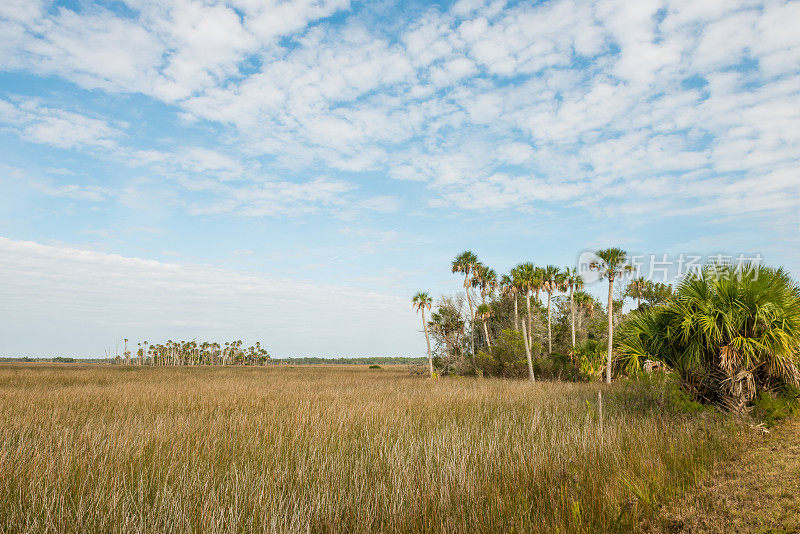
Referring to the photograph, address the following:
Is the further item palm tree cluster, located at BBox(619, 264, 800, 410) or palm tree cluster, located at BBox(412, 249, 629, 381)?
palm tree cluster, located at BBox(412, 249, 629, 381)

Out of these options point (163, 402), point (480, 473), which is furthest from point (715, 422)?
point (163, 402)

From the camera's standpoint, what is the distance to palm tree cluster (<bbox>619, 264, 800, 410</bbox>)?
8797mm

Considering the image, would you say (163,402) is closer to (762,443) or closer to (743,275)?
(762,443)

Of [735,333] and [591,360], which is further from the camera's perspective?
[591,360]

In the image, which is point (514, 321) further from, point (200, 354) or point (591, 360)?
point (200, 354)

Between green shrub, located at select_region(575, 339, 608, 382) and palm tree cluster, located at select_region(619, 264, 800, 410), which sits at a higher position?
palm tree cluster, located at select_region(619, 264, 800, 410)

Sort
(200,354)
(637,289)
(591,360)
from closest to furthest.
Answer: (591,360)
(637,289)
(200,354)

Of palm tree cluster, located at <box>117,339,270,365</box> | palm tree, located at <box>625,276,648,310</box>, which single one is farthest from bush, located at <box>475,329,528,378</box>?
palm tree cluster, located at <box>117,339,270,365</box>

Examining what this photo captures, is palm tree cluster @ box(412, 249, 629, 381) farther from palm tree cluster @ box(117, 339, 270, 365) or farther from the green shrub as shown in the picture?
palm tree cluster @ box(117, 339, 270, 365)

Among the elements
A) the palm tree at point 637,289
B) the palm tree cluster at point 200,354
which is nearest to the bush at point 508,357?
the palm tree at point 637,289

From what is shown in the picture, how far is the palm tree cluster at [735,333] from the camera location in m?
8.80

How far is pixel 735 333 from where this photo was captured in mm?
9117

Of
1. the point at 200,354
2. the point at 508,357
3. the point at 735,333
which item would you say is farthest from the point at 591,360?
the point at 200,354

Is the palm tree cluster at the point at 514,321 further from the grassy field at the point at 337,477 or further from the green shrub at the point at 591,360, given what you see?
the grassy field at the point at 337,477
